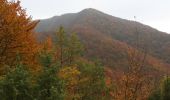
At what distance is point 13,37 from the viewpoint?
29.7 m

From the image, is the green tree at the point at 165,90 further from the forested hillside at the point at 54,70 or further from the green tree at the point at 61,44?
the green tree at the point at 61,44

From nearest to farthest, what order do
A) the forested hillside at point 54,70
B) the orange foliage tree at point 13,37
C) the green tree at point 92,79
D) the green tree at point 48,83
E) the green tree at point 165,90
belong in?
1. the forested hillside at point 54,70
2. the green tree at point 48,83
3. the orange foliage tree at point 13,37
4. the green tree at point 165,90
5. the green tree at point 92,79

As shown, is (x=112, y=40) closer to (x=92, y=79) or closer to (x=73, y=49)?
(x=73, y=49)

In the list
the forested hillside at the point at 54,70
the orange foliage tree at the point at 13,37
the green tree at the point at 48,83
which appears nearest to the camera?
the forested hillside at the point at 54,70

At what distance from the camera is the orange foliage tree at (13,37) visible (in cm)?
2938

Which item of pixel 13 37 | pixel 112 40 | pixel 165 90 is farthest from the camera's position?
pixel 112 40

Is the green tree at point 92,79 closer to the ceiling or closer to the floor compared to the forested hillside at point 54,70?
closer to the floor

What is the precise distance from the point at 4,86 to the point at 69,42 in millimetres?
26058

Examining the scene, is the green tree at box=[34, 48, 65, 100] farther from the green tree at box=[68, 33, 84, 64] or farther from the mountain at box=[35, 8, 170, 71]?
the mountain at box=[35, 8, 170, 71]

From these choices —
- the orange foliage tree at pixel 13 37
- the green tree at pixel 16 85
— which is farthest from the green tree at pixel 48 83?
the orange foliage tree at pixel 13 37

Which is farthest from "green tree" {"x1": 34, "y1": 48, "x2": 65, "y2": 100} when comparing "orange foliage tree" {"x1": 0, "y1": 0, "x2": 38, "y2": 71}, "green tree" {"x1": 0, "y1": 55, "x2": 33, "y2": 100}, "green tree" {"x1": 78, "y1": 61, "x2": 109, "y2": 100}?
"green tree" {"x1": 78, "y1": 61, "x2": 109, "y2": 100}

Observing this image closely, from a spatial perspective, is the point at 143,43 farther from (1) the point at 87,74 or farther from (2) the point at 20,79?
(1) the point at 87,74

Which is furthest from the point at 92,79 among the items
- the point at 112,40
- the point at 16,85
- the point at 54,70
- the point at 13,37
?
the point at 112,40

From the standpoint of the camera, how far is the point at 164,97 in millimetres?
37281
